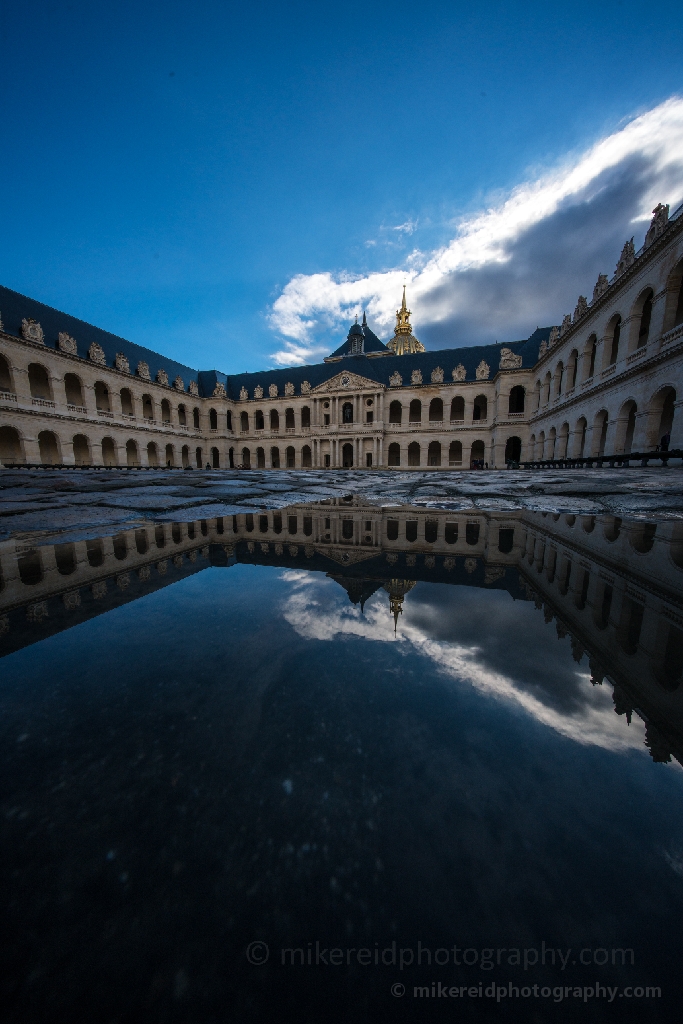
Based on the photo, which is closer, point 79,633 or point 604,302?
point 79,633

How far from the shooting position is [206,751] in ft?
2.19

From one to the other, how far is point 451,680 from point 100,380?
31.5 meters

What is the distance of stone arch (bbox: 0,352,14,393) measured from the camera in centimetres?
A: 2011

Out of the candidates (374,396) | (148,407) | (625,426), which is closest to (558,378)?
(625,426)

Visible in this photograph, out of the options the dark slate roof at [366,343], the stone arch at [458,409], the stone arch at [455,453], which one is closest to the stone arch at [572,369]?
the stone arch at [458,409]

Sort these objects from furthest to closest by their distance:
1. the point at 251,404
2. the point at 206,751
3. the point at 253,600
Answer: the point at 251,404, the point at 253,600, the point at 206,751

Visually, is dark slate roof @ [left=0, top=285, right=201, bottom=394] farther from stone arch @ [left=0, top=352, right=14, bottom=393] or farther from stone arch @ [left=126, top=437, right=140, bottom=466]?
stone arch @ [left=126, top=437, right=140, bottom=466]

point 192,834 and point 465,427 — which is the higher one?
point 465,427

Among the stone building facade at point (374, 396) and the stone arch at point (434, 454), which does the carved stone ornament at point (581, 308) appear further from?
the stone arch at point (434, 454)

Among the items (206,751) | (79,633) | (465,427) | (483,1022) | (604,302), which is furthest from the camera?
(465,427)

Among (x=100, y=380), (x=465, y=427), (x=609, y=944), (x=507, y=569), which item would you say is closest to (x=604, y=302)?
(x=465, y=427)

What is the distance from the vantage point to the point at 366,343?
141ft

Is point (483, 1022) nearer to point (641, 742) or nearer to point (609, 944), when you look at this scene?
point (609, 944)

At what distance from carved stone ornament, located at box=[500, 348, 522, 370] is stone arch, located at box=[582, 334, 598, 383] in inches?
401
